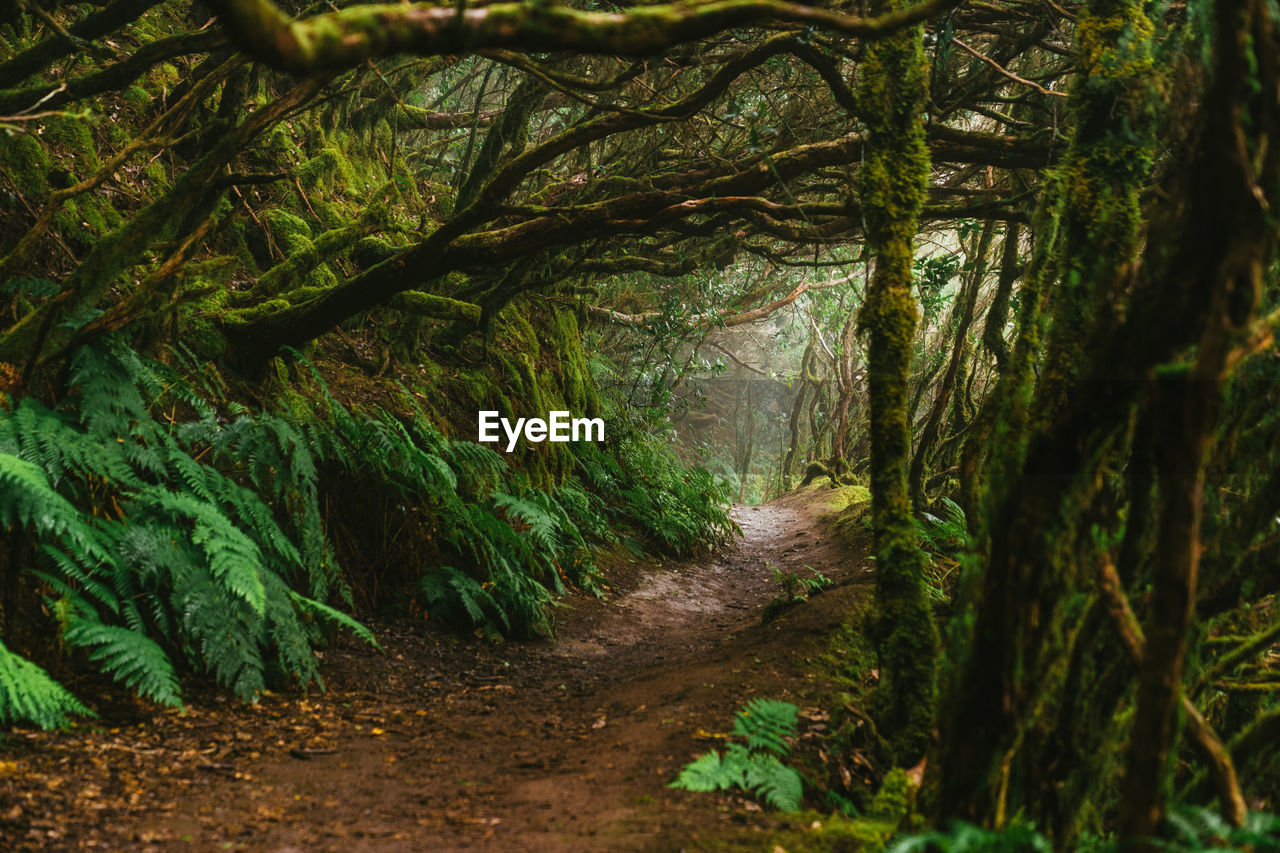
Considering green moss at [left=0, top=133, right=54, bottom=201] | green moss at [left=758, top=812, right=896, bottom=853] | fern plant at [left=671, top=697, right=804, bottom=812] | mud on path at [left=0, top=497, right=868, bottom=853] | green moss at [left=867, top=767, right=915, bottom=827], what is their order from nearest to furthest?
green moss at [left=758, top=812, right=896, bottom=853]
mud on path at [left=0, top=497, right=868, bottom=853]
green moss at [left=867, top=767, right=915, bottom=827]
fern plant at [left=671, top=697, right=804, bottom=812]
green moss at [left=0, top=133, right=54, bottom=201]

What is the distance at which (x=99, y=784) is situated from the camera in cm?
268

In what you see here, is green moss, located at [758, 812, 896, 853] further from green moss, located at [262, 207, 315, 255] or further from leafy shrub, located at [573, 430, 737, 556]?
leafy shrub, located at [573, 430, 737, 556]

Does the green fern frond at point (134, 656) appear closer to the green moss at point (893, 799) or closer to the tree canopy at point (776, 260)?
the tree canopy at point (776, 260)

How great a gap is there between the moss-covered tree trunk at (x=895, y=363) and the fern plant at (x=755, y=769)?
0.48 m

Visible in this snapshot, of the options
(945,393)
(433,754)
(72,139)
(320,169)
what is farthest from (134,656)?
(320,169)

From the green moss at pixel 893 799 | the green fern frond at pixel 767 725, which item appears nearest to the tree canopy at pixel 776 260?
the green moss at pixel 893 799

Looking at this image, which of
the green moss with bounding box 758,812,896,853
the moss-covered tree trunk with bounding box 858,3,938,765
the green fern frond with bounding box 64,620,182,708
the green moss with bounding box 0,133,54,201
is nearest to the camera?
the green moss with bounding box 758,812,896,853

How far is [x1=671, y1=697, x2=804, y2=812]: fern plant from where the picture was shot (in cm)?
283

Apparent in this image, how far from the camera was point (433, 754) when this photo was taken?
11.6 feet

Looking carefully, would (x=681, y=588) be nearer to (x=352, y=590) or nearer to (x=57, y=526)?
(x=352, y=590)

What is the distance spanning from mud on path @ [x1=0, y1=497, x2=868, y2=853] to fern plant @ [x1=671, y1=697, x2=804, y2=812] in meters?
0.09

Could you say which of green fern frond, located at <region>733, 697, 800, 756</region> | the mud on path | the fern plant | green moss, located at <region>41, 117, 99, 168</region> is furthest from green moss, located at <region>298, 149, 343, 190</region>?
the fern plant

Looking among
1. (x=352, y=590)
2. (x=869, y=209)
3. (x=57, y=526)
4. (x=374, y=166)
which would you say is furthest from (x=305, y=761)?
(x=374, y=166)

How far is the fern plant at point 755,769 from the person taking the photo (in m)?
2.83
